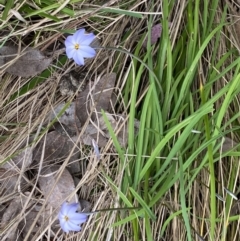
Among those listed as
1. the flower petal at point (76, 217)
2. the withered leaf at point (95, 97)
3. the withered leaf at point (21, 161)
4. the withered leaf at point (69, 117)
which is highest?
the withered leaf at point (95, 97)

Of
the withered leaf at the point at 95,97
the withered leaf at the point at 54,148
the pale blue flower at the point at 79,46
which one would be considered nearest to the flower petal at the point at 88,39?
the pale blue flower at the point at 79,46

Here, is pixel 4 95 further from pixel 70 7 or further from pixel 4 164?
A: pixel 70 7

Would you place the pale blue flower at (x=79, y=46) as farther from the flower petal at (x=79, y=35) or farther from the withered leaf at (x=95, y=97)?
the withered leaf at (x=95, y=97)

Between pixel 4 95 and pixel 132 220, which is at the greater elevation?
pixel 4 95

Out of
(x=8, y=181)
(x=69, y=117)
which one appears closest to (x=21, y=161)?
(x=8, y=181)

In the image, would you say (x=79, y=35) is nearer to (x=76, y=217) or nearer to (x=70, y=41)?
(x=70, y=41)

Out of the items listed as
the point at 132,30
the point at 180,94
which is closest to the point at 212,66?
the point at 180,94

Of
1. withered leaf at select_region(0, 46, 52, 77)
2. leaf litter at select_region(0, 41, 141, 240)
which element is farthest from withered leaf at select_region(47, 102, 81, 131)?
withered leaf at select_region(0, 46, 52, 77)

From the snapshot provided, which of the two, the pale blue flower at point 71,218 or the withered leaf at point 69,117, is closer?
the pale blue flower at point 71,218
